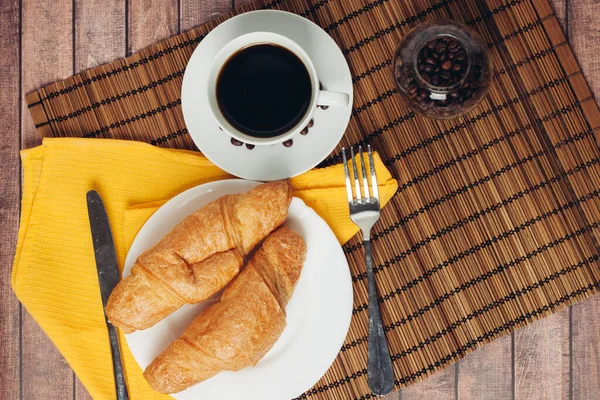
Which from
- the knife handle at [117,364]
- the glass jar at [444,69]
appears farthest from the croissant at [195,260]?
the glass jar at [444,69]

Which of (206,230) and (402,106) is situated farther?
(402,106)

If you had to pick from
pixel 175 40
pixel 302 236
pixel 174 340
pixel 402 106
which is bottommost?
pixel 174 340

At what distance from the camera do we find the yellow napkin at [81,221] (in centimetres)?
118

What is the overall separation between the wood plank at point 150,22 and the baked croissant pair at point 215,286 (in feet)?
1.43

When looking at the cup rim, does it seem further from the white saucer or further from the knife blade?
the knife blade

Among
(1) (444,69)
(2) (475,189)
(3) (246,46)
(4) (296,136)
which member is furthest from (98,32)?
(2) (475,189)

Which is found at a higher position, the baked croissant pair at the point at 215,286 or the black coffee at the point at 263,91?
the black coffee at the point at 263,91

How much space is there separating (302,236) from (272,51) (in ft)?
1.21

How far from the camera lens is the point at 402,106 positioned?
1210 mm

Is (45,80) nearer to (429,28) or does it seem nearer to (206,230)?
(206,230)

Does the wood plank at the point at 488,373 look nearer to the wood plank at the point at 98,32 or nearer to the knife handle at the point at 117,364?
the knife handle at the point at 117,364

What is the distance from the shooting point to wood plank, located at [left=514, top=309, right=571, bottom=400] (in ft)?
4.09

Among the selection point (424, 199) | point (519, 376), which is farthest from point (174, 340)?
point (519, 376)

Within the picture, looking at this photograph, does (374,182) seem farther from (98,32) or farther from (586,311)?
(98,32)
